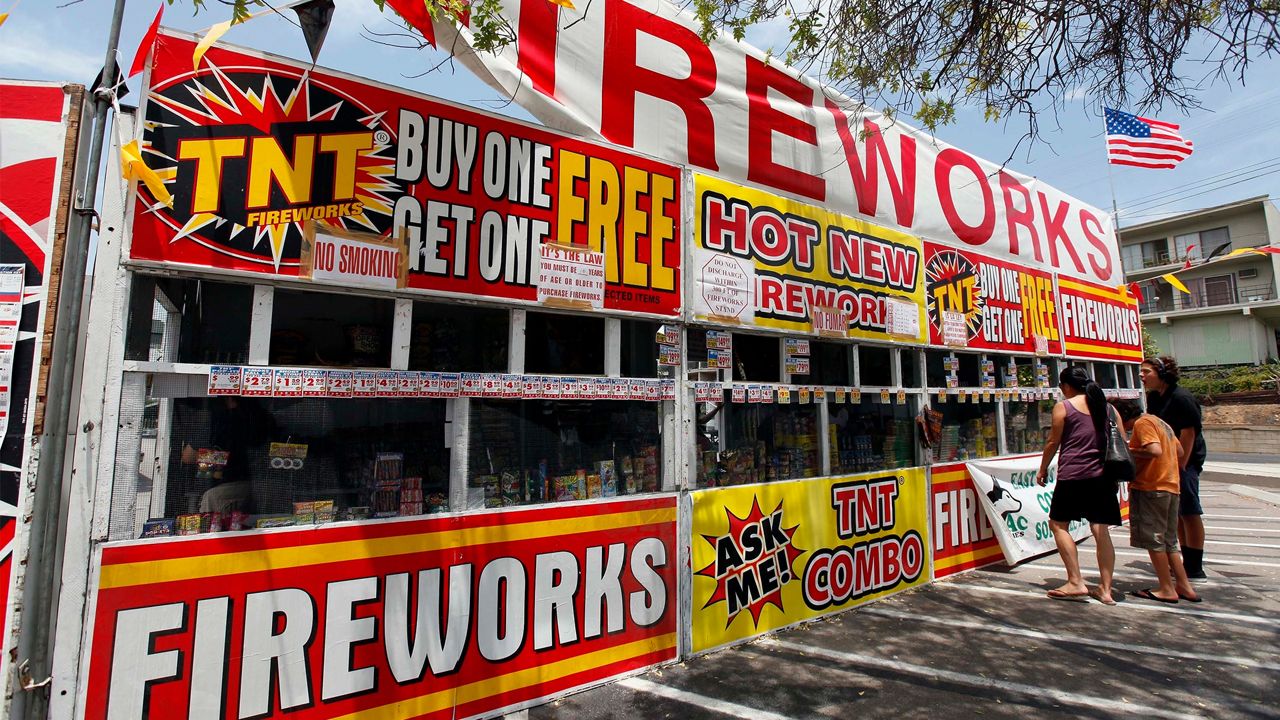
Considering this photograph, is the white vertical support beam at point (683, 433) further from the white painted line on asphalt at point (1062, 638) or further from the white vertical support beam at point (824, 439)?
the white painted line on asphalt at point (1062, 638)

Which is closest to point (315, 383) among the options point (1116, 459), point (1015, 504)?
point (1116, 459)

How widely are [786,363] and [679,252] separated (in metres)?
1.43

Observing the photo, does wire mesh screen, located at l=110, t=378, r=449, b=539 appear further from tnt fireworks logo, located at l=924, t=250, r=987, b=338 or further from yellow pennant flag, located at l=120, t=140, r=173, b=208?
tnt fireworks logo, located at l=924, t=250, r=987, b=338

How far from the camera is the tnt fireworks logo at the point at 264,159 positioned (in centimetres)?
297

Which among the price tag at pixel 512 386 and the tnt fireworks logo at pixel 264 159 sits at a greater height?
the tnt fireworks logo at pixel 264 159

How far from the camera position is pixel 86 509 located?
8.99ft

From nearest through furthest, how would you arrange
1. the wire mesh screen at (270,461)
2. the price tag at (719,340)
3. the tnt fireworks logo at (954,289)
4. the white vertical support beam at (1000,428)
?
1. the wire mesh screen at (270,461)
2. the price tag at (719,340)
3. the tnt fireworks logo at (954,289)
4. the white vertical support beam at (1000,428)

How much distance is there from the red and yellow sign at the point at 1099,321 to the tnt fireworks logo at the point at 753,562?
5900 millimetres

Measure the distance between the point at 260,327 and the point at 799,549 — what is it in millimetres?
4052

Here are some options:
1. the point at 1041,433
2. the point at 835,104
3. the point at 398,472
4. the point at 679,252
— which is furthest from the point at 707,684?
the point at 1041,433

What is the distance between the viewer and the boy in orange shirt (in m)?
5.28

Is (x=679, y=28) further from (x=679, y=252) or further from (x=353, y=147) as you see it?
(x=353, y=147)

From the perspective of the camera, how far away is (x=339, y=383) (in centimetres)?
325

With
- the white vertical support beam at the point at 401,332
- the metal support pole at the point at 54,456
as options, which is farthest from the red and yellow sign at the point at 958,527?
the metal support pole at the point at 54,456
